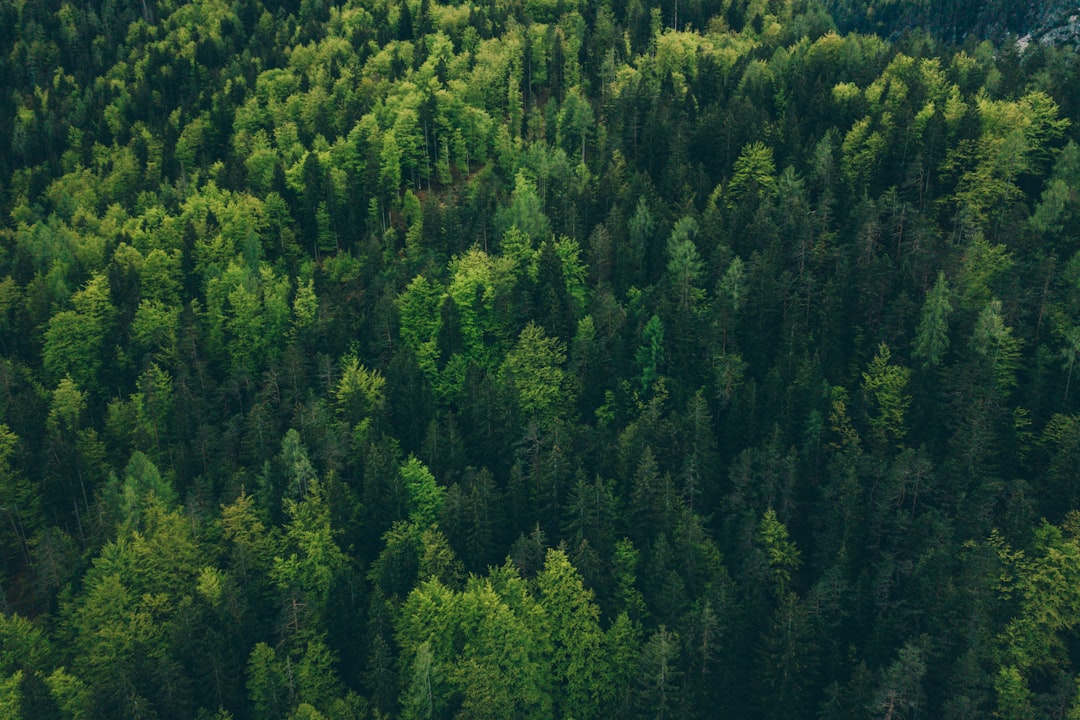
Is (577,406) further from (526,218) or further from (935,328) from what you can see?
(935,328)

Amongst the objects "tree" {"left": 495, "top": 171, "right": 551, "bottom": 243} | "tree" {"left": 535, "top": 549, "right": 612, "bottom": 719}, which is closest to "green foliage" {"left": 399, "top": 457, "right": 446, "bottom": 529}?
"tree" {"left": 535, "top": 549, "right": 612, "bottom": 719}

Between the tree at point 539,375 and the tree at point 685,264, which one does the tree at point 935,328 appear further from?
the tree at point 539,375

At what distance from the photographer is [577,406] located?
→ 4001 inches

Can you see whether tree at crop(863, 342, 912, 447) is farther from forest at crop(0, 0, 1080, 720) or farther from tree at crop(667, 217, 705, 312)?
tree at crop(667, 217, 705, 312)

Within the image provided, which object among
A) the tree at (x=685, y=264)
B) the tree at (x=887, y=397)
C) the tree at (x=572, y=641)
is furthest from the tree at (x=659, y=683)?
the tree at (x=685, y=264)

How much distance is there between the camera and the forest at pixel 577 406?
77.4m

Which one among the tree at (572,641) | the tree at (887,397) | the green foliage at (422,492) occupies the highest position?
the tree at (887,397)

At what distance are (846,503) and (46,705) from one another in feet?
212

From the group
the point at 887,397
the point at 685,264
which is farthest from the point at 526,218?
the point at 887,397

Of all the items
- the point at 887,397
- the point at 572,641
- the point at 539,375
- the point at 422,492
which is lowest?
the point at 572,641

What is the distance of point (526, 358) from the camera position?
10269 cm

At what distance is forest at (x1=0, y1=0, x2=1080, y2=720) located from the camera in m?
77.4

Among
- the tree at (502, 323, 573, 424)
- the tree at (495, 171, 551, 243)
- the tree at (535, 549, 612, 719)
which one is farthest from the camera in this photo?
the tree at (495, 171, 551, 243)

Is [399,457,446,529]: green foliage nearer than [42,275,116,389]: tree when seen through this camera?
Yes
